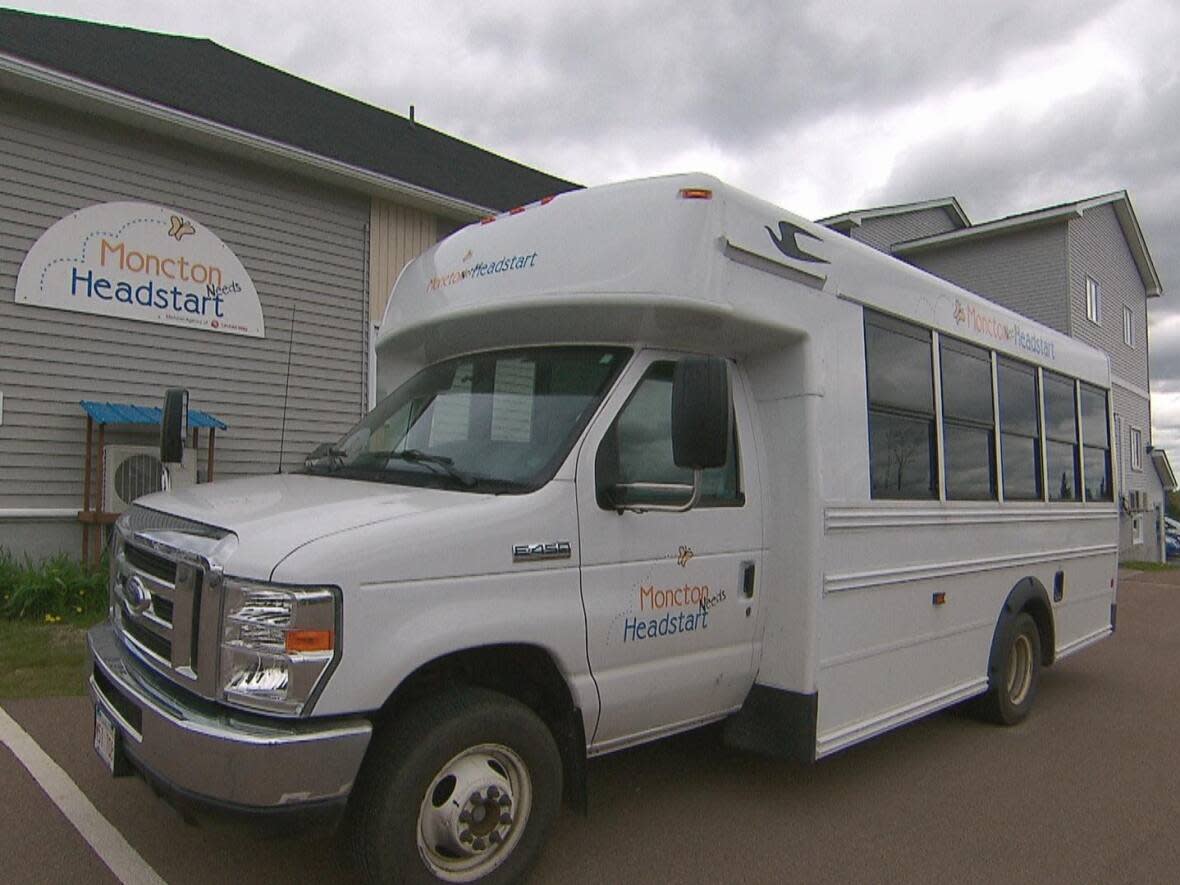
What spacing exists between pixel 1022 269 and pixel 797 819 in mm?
19705

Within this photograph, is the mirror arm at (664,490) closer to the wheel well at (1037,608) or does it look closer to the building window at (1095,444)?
the wheel well at (1037,608)

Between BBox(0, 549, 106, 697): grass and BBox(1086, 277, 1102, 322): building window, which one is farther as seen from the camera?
BBox(1086, 277, 1102, 322): building window

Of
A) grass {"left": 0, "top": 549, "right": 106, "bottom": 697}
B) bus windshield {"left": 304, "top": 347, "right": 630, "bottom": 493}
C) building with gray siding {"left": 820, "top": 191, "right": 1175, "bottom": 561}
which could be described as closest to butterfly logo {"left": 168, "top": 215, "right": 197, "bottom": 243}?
grass {"left": 0, "top": 549, "right": 106, "bottom": 697}

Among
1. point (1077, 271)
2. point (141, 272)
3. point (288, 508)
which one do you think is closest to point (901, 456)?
point (288, 508)

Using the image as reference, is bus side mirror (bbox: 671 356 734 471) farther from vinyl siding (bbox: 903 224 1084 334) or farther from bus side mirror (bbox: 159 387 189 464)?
vinyl siding (bbox: 903 224 1084 334)

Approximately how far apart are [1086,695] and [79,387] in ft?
30.0

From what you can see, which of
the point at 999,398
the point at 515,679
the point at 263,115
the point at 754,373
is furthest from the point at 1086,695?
the point at 263,115

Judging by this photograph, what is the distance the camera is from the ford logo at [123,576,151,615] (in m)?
3.16

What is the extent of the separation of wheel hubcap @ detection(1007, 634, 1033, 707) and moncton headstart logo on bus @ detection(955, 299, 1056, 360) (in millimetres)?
2012

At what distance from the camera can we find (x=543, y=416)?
11.9ft

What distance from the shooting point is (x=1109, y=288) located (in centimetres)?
2258

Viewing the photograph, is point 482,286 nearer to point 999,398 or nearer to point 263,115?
point 999,398

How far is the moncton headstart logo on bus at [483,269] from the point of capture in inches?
159

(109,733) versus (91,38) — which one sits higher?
(91,38)
